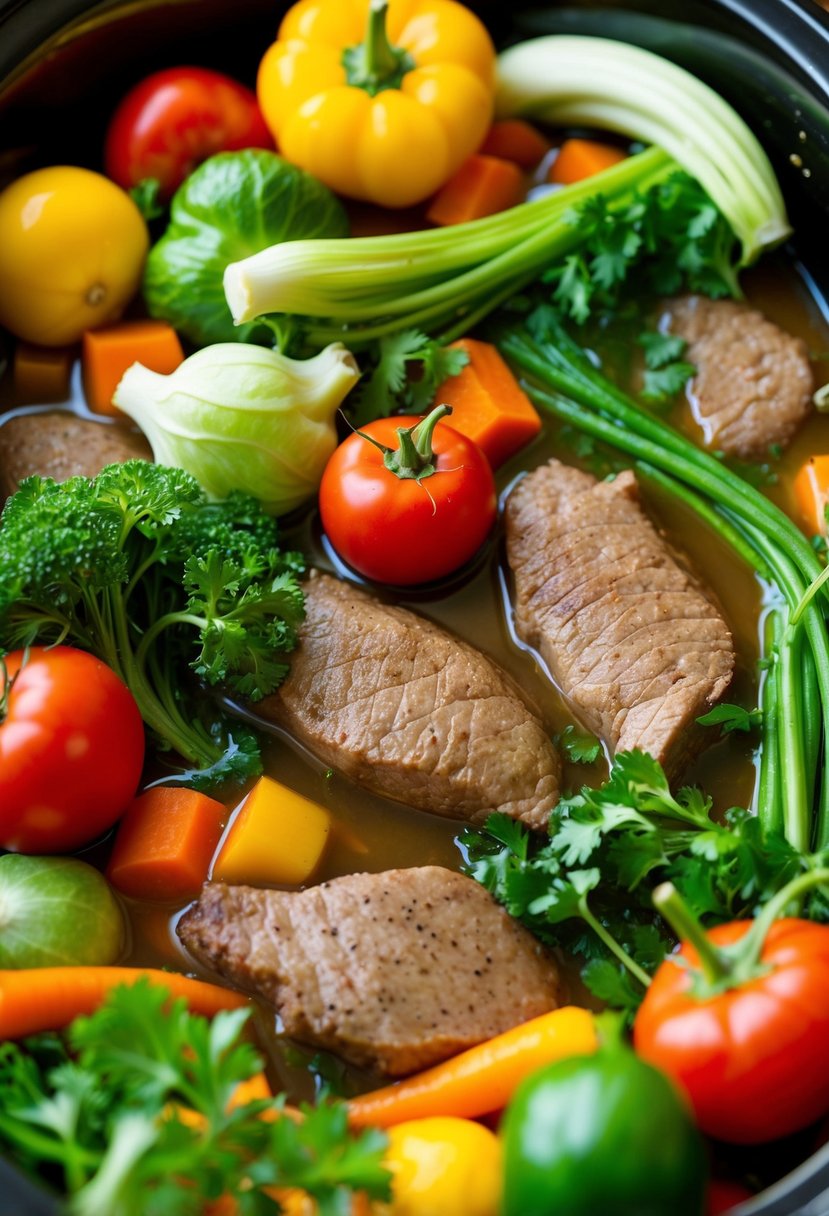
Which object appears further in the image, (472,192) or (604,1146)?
(472,192)

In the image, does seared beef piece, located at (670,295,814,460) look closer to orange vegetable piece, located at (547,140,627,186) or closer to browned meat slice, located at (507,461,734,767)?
browned meat slice, located at (507,461,734,767)

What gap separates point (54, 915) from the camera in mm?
2539

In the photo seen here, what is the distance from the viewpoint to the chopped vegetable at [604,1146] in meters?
1.81

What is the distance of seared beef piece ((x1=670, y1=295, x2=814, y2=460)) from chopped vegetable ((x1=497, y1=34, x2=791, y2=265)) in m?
0.19

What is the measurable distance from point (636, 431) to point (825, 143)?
93cm

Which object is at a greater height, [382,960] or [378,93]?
[378,93]

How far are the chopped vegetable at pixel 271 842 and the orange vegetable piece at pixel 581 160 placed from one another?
6.97 ft

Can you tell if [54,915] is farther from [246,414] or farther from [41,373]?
[41,373]

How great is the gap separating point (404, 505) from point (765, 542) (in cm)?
96

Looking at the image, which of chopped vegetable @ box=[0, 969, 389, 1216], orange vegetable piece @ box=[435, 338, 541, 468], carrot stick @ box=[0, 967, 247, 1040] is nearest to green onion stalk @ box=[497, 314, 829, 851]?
orange vegetable piece @ box=[435, 338, 541, 468]

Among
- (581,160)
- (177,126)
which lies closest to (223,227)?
(177,126)

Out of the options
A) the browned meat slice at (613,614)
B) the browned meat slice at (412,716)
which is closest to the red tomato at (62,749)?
the browned meat slice at (412,716)

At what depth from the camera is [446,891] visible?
2.68 meters


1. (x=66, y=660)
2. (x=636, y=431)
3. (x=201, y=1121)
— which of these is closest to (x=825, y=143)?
(x=636, y=431)
